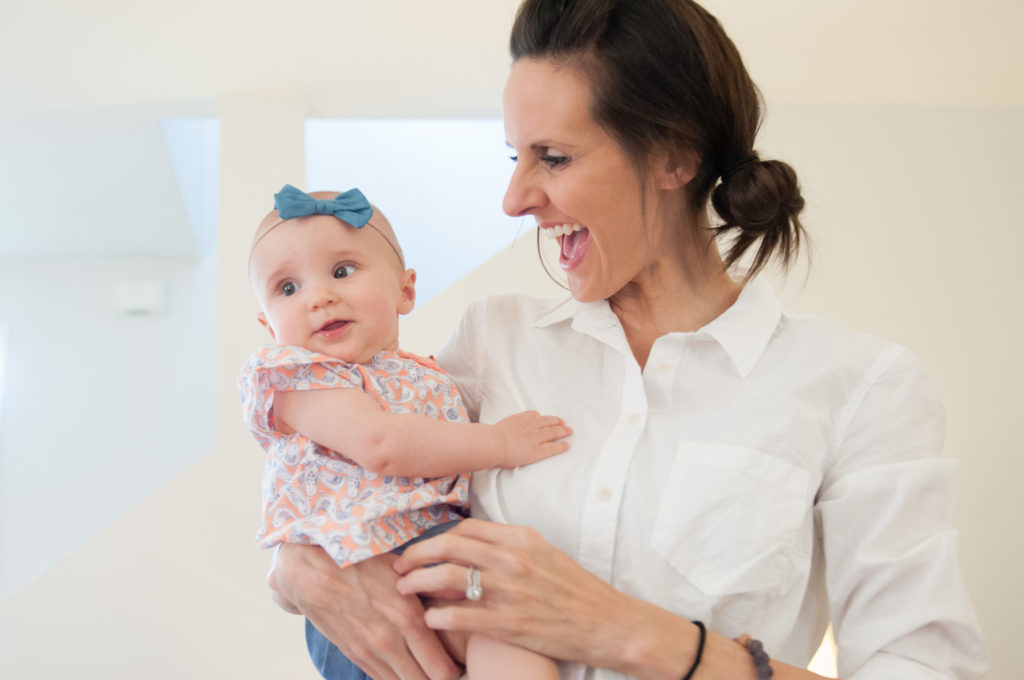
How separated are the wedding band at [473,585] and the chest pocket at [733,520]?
0.27m

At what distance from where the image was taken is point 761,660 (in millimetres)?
1253

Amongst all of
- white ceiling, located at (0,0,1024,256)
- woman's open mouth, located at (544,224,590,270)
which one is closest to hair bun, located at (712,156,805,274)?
woman's open mouth, located at (544,224,590,270)

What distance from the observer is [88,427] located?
14.9 ft

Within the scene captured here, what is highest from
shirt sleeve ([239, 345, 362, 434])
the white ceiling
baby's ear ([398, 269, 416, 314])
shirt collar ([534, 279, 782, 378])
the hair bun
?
the white ceiling

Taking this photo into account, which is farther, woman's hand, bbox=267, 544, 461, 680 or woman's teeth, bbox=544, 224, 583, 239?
woman's teeth, bbox=544, 224, 583, 239

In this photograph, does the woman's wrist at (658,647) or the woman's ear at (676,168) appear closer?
the woman's wrist at (658,647)

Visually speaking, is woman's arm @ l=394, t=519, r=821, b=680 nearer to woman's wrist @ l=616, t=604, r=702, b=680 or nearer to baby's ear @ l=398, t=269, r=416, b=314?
woman's wrist @ l=616, t=604, r=702, b=680

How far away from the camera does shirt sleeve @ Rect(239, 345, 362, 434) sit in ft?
4.48

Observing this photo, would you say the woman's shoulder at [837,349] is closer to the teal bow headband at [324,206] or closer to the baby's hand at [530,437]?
the baby's hand at [530,437]

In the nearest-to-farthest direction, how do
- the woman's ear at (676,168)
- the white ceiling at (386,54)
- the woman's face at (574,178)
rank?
the woman's face at (574,178), the woman's ear at (676,168), the white ceiling at (386,54)

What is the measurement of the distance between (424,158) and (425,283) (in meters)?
0.62

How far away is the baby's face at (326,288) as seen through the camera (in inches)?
56.4

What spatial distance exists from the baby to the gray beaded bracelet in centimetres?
28

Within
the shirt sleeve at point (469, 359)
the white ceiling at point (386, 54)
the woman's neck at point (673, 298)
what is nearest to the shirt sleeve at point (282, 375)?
the shirt sleeve at point (469, 359)
